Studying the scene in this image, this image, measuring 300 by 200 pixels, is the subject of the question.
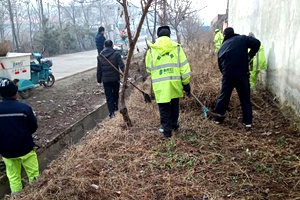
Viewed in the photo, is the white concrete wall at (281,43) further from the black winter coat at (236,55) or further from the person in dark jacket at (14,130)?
the person in dark jacket at (14,130)

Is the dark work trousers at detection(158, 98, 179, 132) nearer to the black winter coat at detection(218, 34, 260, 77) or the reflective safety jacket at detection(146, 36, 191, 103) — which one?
the reflective safety jacket at detection(146, 36, 191, 103)

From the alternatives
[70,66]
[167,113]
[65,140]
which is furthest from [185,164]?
[70,66]

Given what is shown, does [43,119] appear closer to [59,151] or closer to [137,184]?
[59,151]

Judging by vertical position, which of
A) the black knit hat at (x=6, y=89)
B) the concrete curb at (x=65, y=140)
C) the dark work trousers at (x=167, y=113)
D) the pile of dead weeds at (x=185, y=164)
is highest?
the black knit hat at (x=6, y=89)

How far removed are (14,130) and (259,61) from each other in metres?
4.68

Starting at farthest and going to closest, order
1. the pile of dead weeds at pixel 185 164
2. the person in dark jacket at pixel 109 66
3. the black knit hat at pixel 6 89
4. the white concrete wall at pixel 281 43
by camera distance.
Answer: the person in dark jacket at pixel 109 66, the white concrete wall at pixel 281 43, the black knit hat at pixel 6 89, the pile of dead weeds at pixel 185 164

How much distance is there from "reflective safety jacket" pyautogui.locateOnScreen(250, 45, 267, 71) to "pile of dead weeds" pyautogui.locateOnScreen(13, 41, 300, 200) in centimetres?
114

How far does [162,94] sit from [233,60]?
1.31 metres

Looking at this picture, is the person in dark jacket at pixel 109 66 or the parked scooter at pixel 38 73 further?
the parked scooter at pixel 38 73

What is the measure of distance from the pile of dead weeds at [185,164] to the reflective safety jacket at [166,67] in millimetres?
719

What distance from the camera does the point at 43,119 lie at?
19.0 ft

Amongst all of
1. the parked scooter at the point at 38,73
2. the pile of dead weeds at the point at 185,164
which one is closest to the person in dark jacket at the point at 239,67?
the pile of dead weeds at the point at 185,164

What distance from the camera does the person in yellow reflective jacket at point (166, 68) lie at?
3.63 m

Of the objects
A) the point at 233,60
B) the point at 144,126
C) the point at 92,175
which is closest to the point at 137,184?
the point at 92,175
